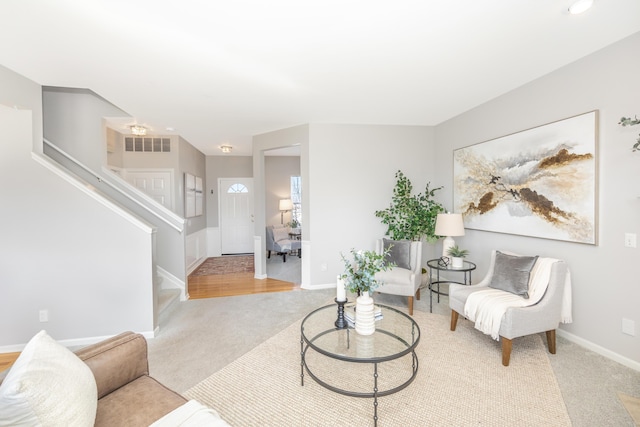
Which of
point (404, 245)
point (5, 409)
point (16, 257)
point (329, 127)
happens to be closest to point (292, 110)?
point (329, 127)

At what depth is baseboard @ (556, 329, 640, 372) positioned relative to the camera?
7.41 ft

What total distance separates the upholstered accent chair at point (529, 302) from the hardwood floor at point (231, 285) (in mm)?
2681

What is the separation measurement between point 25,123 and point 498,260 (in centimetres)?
486

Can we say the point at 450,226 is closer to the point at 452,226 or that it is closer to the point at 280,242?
the point at 452,226

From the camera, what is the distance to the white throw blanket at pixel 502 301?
2.38 m

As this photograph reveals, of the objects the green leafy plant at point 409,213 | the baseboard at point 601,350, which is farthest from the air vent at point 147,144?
the baseboard at point 601,350

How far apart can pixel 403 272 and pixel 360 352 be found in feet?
5.95

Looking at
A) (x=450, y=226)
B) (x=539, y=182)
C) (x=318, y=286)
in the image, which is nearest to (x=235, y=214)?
(x=318, y=286)

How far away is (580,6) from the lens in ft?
6.06

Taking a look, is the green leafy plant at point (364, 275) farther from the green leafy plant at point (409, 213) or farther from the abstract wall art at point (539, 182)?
the green leafy plant at point (409, 213)

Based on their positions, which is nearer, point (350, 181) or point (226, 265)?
point (350, 181)

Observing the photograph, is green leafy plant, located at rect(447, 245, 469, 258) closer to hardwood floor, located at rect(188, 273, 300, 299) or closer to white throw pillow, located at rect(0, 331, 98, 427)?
hardwood floor, located at rect(188, 273, 300, 299)

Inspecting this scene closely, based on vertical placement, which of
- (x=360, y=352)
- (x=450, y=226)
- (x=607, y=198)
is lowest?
(x=360, y=352)

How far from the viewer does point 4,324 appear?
263 centimetres
